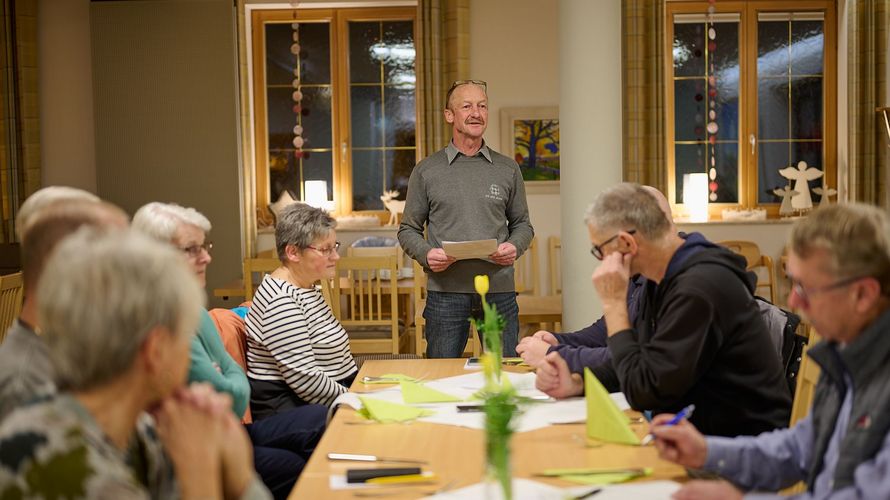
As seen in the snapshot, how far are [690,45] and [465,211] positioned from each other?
5219mm

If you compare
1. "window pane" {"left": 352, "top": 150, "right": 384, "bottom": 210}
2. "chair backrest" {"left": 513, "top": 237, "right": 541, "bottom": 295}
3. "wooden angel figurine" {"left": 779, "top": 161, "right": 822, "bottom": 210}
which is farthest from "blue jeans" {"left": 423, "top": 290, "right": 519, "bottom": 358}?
"wooden angel figurine" {"left": 779, "top": 161, "right": 822, "bottom": 210}

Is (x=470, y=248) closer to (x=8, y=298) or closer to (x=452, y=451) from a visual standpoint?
(x=452, y=451)

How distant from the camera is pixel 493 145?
28.4 ft

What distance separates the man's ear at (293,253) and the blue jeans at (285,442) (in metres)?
0.55

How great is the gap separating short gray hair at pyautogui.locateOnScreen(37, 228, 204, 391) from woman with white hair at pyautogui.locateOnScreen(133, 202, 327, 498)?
1300 millimetres

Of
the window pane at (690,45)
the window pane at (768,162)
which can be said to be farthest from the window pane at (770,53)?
the window pane at (768,162)

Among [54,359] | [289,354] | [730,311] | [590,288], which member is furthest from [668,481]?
[590,288]

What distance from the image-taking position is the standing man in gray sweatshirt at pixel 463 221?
445 centimetres

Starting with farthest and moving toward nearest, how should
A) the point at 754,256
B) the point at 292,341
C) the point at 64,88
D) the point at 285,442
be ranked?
the point at 64,88, the point at 754,256, the point at 292,341, the point at 285,442

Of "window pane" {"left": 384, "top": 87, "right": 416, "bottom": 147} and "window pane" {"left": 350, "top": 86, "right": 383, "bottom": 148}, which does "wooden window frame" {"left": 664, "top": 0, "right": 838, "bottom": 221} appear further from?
"window pane" {"left": 350, "top": 86, "right": 383, "bottom": 148}

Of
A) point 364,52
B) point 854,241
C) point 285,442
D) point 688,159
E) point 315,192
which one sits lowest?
point 285,442

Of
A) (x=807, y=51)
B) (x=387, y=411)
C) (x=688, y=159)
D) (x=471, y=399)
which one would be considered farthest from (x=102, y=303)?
(x=807, y=51)

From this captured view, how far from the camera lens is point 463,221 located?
452cm

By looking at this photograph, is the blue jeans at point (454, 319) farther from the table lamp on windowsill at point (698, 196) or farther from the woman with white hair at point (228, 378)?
the table lamp on windowsill at point (698, 196)
